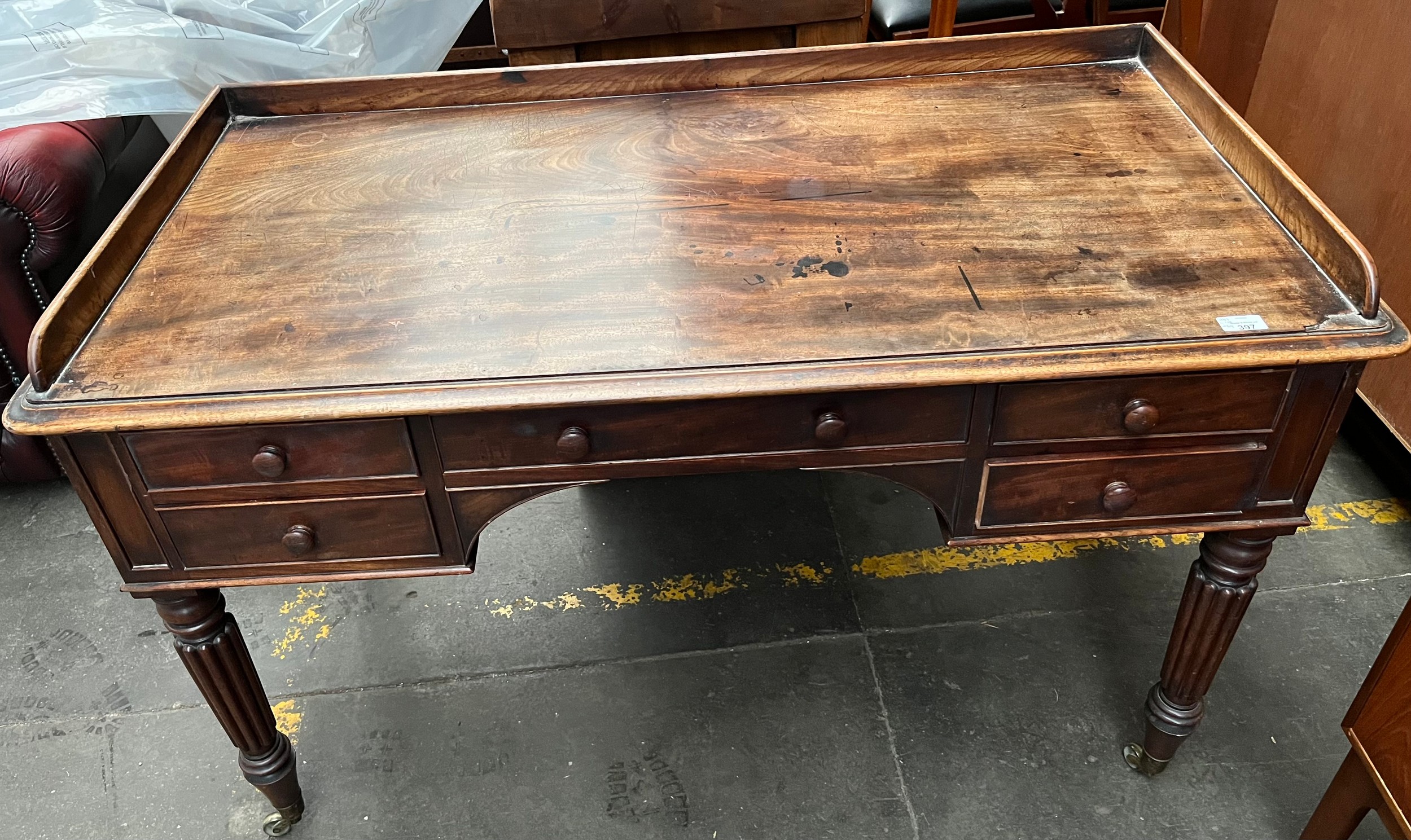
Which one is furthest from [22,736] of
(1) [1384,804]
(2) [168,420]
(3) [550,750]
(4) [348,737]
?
(1) [1384,804]

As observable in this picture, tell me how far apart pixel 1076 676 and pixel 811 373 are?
112 cm

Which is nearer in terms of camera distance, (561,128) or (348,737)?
(561,128)

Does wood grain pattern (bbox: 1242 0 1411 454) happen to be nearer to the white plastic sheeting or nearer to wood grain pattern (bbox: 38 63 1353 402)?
wood grain pattern (bbox: 38 63 1353 402)

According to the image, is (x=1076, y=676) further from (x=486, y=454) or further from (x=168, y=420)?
(x=168, y=420)

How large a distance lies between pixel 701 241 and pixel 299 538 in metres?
0.70

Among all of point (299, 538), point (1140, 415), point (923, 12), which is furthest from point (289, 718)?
point (923, 12)

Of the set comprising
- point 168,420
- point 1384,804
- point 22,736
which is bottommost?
point 22,736

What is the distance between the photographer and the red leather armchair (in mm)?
2131

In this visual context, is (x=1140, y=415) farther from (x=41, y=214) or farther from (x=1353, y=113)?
(x=41, y=214)

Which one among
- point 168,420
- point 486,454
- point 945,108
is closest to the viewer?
point 168,420

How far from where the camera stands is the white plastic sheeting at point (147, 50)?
7.45 feet

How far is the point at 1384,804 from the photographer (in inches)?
56.7

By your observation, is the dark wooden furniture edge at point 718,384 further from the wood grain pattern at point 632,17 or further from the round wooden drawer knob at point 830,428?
the wood grain pattern at point 632,17

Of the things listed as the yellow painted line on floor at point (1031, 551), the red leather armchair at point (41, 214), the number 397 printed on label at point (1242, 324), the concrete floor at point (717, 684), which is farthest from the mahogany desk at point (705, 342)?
the red leather armchair at point (41, 214)
